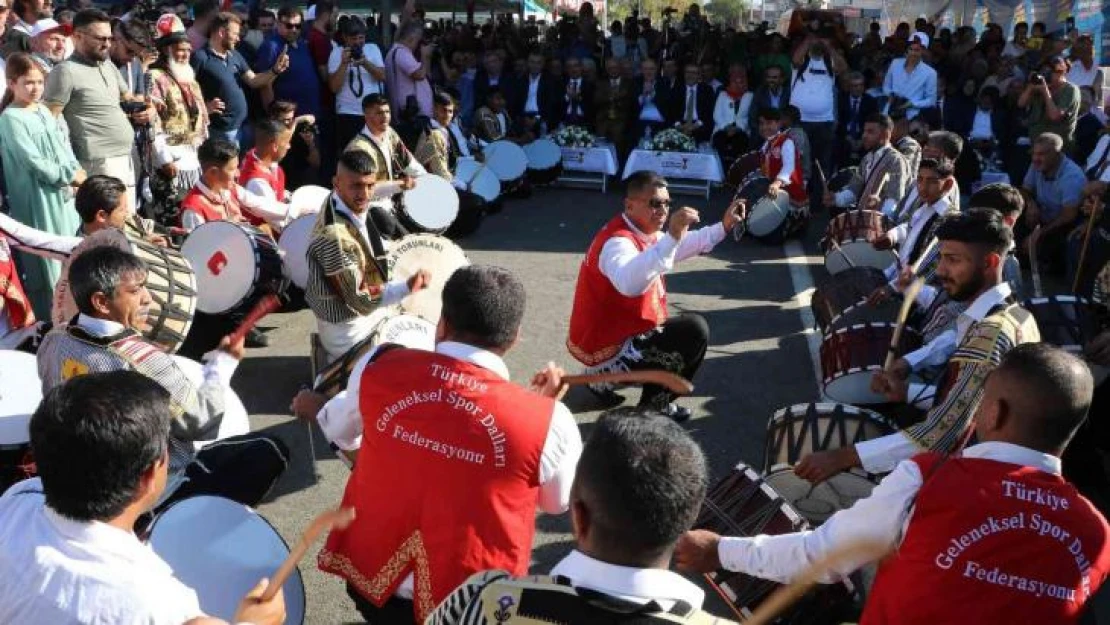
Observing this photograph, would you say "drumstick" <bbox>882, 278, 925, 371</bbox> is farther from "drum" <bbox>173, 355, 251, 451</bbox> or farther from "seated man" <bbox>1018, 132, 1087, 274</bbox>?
"seated man" <bbox>1018, 132, 1087, 274</bbox>

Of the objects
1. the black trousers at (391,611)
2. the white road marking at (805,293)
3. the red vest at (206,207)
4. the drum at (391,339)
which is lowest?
the white road marking at (805,293)

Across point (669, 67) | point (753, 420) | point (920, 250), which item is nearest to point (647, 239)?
point (753, 420)

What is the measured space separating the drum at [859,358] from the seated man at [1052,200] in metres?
4.39

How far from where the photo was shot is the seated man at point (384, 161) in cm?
732

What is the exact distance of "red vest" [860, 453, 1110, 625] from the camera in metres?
2.38

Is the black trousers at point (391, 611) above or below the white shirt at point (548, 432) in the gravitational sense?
below

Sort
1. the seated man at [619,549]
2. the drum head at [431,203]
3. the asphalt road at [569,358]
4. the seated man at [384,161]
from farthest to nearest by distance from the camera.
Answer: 1. the drum head at [431,203]
2. the seated man at [384,161]
3. the asphalt road at [569,358]
4. the seated man at [619,549]

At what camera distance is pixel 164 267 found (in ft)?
15.9

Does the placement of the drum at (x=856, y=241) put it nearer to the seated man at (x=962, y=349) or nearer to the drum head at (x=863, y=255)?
the drum head at (x=863, y=255)

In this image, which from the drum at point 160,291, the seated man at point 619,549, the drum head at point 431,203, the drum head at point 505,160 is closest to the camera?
the seated man at point 619,549

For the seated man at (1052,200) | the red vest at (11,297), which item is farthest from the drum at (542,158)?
the red vest at (11,297)

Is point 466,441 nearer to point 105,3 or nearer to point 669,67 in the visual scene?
point 669,67

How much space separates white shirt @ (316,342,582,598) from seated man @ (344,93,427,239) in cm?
414

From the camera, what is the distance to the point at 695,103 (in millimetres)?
14039
